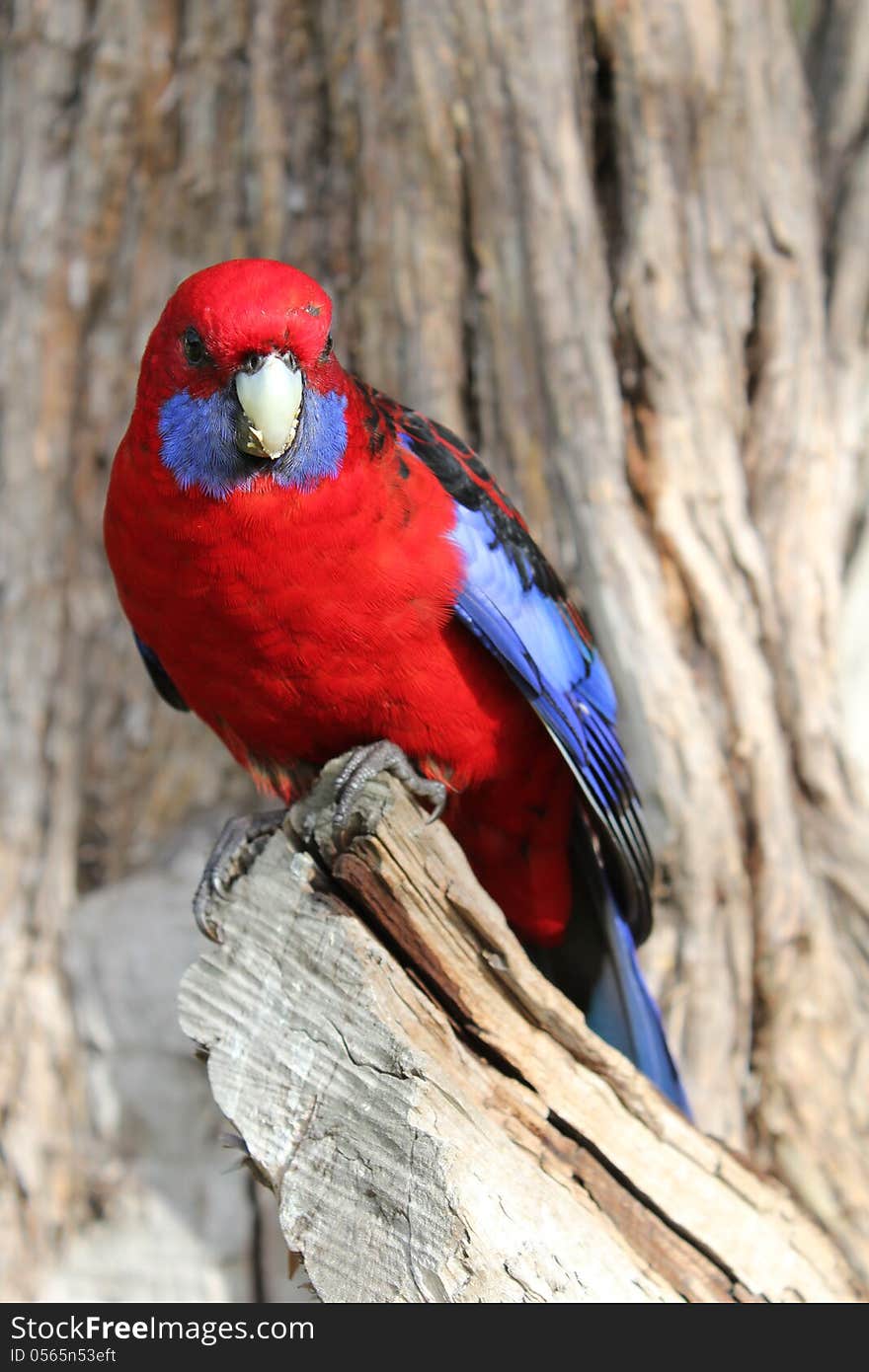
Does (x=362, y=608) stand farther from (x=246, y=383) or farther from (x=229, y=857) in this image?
(x=229, y=857)

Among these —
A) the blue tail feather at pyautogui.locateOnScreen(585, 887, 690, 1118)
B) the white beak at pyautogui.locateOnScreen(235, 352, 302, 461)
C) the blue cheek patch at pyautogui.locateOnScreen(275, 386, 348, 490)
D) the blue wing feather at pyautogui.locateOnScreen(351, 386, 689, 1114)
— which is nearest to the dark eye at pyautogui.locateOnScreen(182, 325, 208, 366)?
the white beak at pyautogui.locateOnScreen(235, 352, 302, 461)

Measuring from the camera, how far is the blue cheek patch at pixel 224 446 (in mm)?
2396

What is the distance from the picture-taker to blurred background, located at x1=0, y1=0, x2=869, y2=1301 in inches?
141

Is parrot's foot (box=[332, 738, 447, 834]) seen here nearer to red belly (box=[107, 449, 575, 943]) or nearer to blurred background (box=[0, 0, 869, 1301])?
red belly (box=[107, 449, 575, 943])

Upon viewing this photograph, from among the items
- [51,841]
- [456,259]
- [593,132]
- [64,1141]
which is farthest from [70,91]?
[64,1141]

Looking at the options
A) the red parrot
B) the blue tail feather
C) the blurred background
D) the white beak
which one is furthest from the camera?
the blurred background

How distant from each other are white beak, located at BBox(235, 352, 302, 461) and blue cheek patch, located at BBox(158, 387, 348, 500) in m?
0.06

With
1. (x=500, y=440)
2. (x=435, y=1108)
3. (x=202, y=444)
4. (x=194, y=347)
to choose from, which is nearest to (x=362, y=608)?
(x=202, y=444)

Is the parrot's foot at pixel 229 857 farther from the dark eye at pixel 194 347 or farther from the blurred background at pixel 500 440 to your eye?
the dark eye at pixel 194 347

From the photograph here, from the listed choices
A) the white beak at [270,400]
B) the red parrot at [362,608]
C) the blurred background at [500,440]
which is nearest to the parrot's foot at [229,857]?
the red parrot at [362,608]

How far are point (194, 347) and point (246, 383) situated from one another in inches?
6.8

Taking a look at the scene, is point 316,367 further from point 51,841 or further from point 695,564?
point 51,841

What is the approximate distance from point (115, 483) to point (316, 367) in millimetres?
530
